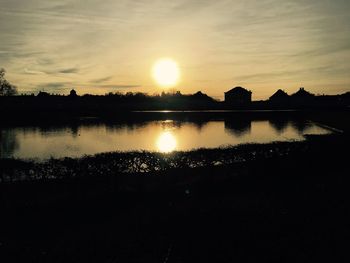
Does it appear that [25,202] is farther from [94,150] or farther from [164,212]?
[94,150]

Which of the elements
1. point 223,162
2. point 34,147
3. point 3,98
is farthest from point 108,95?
point 223,162

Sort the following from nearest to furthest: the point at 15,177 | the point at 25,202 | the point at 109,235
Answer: the point at 109,235 < the point at 25,202 < the point at 15,177

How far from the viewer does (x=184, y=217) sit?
1214cm

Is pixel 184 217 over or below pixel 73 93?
below

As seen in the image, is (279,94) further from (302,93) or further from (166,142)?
(166,142)

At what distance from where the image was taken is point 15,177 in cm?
1645

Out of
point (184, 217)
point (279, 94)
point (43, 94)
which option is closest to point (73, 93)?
point (43, 94)

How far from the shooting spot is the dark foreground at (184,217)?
9.49m

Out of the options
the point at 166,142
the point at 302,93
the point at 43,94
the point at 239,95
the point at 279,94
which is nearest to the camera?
the point at 166,142

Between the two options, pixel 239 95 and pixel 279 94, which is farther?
pixel 279 94

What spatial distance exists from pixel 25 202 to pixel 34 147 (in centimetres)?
1993

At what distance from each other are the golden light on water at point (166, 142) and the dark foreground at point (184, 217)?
519 inches

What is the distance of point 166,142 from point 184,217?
80.4 ft

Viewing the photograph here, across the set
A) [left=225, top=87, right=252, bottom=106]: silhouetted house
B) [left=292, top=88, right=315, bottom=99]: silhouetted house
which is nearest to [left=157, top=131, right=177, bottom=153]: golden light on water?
[left=225, top=87, right=252, bottom=106]: silhouetted house
